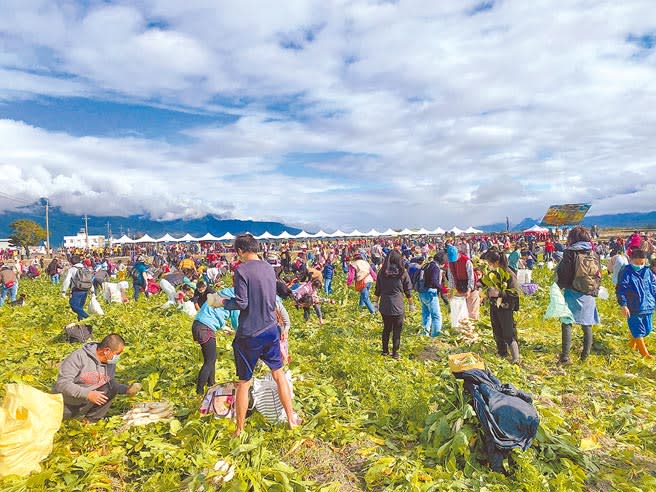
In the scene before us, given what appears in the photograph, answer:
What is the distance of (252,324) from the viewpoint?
449 cm

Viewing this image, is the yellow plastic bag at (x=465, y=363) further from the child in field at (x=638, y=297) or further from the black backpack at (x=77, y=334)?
the black backpack at (x=77, y=334)

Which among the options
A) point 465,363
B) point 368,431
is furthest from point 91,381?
point 465,363

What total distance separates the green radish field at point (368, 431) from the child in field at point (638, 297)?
0.60 m

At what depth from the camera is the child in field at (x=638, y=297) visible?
276 inches

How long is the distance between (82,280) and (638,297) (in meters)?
11.7

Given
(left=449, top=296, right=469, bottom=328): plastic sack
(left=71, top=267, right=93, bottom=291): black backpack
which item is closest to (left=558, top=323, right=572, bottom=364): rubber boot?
(left=449, top=296, right=469, bottom=328): plastic sack

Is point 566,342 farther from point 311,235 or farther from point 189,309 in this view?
point 311,235

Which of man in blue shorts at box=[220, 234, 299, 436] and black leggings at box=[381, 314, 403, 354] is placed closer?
man in blue shorts at box=[220, 234, 299, 436]

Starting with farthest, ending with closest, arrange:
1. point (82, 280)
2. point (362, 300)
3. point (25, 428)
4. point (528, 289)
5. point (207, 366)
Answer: point (528, 289) < point (362, 300) < point (82, 280) < point (207, 366) < point (25, 428)

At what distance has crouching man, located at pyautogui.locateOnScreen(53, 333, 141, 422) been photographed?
4.73m

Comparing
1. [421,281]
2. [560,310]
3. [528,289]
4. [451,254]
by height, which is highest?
[451,254]

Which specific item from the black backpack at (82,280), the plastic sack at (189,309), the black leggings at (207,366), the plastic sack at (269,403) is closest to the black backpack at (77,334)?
the black backpack at (82,280)

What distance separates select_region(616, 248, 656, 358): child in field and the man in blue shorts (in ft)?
19.4

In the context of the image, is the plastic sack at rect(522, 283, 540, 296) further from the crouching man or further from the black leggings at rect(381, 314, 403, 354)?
the crouching man
